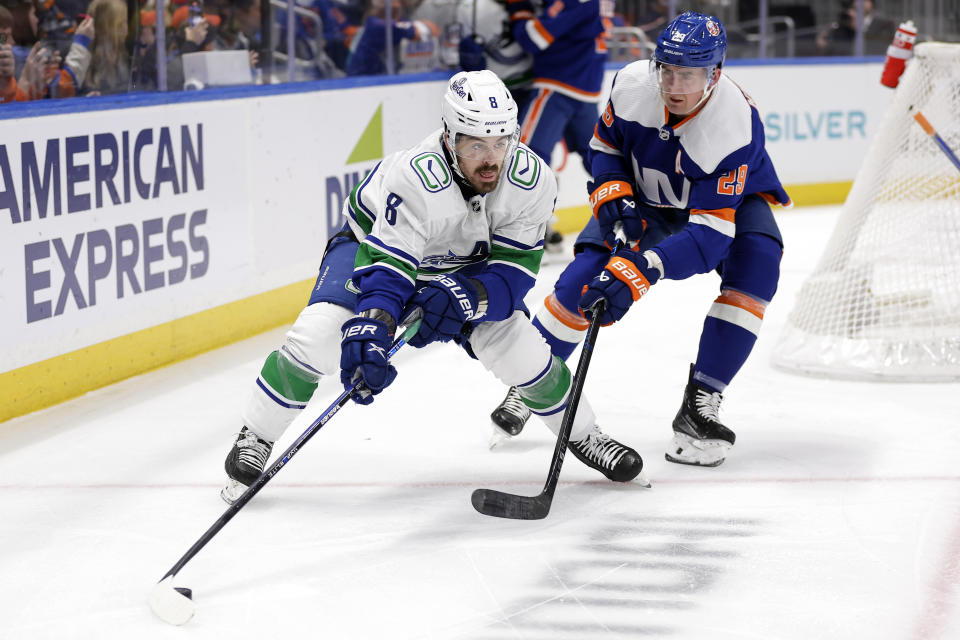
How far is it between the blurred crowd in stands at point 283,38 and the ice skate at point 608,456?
1.79 metres

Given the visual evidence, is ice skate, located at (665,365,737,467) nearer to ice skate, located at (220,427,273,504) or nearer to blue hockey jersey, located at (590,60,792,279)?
A: blue hockey jersey, located at (590,60,792,279)

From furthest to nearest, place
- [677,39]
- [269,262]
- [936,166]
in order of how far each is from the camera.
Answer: [269,262], [936,166], [677,39]

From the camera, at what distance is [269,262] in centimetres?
446

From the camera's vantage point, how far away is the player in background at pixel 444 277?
2432mm

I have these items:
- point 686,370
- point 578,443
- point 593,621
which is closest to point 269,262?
point 686,370

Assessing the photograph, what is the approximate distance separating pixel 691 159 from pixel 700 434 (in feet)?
2.11

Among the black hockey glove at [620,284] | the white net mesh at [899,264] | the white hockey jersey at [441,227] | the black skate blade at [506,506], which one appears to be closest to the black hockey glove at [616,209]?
the black hockey glove at [620,284]

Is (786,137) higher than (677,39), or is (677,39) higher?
(677,39)

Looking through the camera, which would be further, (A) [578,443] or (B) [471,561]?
(A) [578,443]

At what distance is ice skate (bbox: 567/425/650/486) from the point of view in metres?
2.77

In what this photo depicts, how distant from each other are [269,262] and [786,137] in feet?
13.0

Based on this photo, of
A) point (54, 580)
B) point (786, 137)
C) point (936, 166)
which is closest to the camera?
point (54, 580)

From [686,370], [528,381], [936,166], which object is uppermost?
[936,166]

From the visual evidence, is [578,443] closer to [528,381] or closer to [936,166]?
[528,381]
